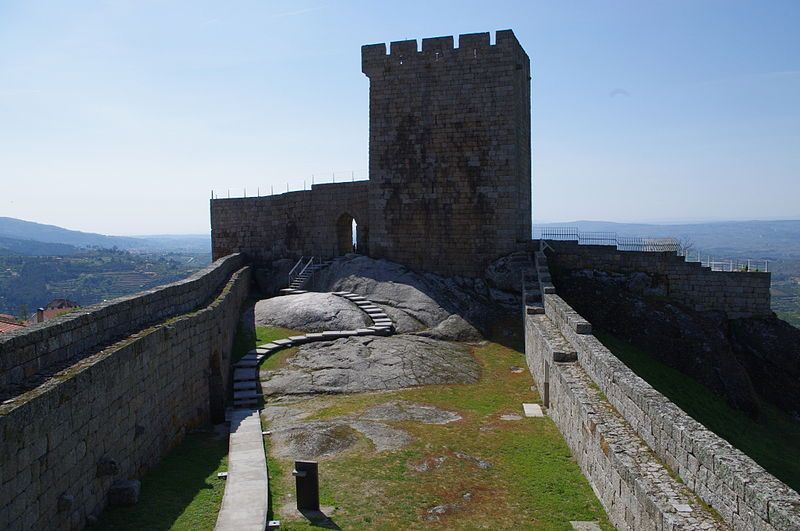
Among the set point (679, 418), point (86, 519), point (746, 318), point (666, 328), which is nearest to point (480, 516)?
point (679, 418)

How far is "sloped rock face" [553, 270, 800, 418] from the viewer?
2117 centimetres

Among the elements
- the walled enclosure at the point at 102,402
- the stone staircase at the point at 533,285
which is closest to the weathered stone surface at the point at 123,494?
the walled enclosure at the point at 102,402

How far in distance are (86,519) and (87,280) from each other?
169837mm

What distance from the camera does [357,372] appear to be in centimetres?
1755

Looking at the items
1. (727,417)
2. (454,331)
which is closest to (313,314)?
(454,331)

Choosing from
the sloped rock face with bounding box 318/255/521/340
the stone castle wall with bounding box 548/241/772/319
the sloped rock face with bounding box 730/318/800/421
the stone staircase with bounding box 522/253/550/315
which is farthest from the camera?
the stone castle wall with bounding box 548/241/772/319

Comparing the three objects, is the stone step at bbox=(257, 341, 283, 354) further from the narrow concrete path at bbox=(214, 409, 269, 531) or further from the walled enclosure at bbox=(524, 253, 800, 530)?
the walled enclosure at bbox=(524, 253, 800, 530)

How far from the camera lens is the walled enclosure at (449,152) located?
80.0 ft

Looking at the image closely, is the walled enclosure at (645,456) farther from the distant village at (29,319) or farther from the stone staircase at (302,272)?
the stone staircase at (302,272)

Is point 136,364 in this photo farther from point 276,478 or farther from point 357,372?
point 357,372

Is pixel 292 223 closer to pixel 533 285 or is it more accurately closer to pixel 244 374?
pixel 533 285

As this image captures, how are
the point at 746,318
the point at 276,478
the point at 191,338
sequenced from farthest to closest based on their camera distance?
the point at 746,318
the point at 191,338
the point at 276,478

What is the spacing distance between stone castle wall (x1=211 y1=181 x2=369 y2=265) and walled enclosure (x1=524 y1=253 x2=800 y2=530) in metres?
15.0

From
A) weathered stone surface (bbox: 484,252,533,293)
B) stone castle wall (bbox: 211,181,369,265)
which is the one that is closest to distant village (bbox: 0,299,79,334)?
stone castle wall (bbox: 211,181,369,265)
